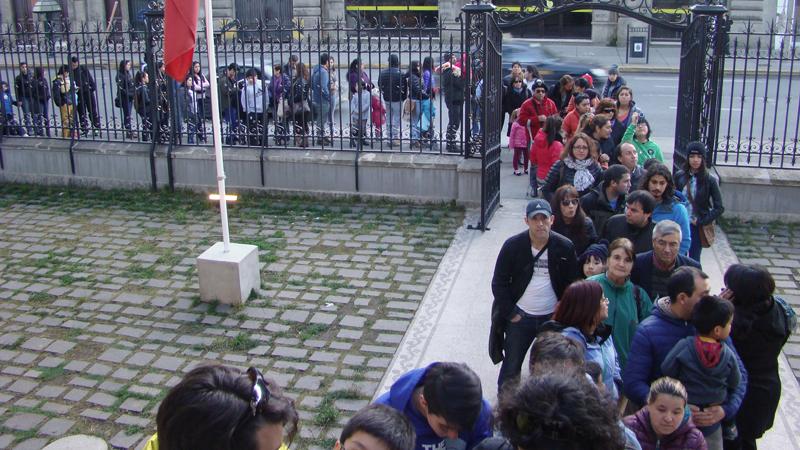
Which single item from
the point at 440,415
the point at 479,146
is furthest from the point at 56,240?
the point at 440,415

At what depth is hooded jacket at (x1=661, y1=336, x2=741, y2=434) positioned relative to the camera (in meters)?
4.31

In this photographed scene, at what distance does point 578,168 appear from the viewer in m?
8.04

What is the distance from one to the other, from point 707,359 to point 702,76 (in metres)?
6.84

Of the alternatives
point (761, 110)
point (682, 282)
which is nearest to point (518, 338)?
point (682, 282)

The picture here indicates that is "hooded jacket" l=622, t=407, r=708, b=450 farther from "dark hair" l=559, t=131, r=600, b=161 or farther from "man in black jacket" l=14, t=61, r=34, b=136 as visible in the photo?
"man in black jacket" l=14, t=61, r=34, b=136

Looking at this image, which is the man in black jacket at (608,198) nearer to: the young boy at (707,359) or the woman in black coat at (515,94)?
the young boy at (707,359)

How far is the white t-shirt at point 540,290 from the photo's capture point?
227 inches

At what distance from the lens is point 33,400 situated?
6.24m

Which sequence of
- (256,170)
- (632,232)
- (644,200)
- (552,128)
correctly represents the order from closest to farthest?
1. (644,200)
2. (632,232)
3. (552,128)
4. (256,170)

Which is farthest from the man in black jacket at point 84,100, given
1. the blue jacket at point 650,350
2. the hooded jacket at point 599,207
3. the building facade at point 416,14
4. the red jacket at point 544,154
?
the building facade at point 416,14

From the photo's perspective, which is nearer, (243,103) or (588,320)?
(588,320)

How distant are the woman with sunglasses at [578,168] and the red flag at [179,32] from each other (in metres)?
3.73

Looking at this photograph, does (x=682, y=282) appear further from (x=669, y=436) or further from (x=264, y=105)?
(x=264, y=105)

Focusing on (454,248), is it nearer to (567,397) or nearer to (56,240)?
(56,240)
